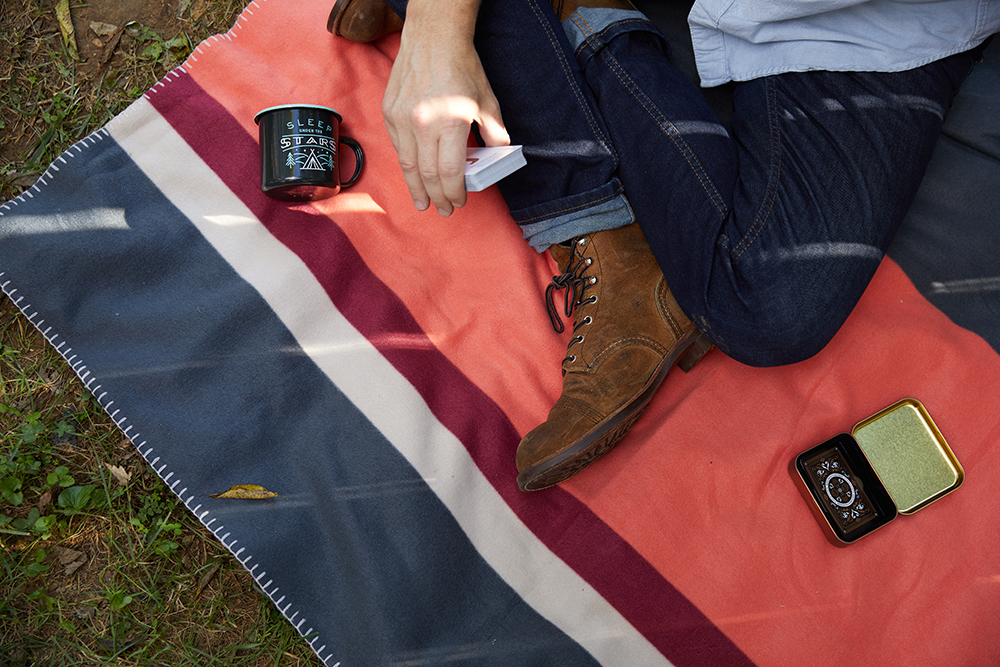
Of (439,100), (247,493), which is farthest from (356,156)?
(247,493)

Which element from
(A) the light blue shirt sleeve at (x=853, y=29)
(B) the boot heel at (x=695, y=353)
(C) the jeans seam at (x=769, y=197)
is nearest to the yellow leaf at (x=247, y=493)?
(B) the boot heel at (x=695, y=353)

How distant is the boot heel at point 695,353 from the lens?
4.05ft

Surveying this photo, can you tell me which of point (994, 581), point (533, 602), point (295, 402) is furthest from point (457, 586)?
point (994, 581)

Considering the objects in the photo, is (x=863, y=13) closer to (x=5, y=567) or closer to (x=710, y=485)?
(x=710, y=485)

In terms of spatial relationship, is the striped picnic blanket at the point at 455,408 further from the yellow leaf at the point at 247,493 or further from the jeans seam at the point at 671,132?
the jeans seam at the point at 671,132

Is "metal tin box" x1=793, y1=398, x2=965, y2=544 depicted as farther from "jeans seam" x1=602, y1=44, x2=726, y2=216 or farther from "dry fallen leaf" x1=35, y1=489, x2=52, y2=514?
"dry fallen leaf" x1=35, y1=489, x2=52, y2=514

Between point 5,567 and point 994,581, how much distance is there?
79.8 inches

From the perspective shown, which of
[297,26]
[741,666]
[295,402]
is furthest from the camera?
[297,26]

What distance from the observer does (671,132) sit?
1150 mm

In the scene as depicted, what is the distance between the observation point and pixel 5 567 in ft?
Result: 4.08

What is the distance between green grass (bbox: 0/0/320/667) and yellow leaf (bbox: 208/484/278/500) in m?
0.16

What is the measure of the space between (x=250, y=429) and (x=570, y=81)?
0.97m

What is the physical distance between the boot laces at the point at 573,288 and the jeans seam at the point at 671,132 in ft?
0.85

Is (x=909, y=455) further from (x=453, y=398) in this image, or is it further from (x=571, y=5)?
(x=571, y=5)
